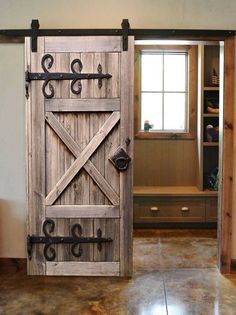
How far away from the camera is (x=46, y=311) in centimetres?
306

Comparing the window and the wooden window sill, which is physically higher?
the window

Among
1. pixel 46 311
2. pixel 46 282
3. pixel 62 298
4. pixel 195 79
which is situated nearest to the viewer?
pixel 46 311

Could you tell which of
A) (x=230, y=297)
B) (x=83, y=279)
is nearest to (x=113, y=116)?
(x=83, y=279)

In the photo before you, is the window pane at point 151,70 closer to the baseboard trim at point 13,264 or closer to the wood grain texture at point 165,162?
the wood grain texture at point 165,162

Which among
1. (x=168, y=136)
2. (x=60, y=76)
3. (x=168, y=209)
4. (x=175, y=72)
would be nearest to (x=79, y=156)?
(x=60, y=76)

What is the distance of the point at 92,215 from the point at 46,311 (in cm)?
93

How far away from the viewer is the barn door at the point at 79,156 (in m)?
3.62

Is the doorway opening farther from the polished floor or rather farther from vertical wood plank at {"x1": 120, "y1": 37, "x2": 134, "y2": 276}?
vertical wood plank at {"x1": 120, "y1": 37, "x2": 134, "y2": 276}

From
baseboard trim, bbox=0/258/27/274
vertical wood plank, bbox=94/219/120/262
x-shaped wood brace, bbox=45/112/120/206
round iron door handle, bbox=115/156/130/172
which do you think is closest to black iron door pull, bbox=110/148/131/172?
round iron door handle, bbox=115/156/130/172

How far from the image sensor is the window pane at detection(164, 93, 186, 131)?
5.77 m

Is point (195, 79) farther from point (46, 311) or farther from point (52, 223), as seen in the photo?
point (46, 311)

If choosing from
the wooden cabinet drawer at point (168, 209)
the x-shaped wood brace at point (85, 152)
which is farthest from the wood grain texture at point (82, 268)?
the wooden cabinet drawer at point (168, 209)

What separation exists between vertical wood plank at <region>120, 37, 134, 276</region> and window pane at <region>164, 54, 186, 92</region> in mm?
2181

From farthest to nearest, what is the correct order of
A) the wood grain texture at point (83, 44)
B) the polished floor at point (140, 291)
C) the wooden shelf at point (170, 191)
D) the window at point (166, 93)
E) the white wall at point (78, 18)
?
the window at point (166, 93) → the wooden shelf at point (170, 191) → the white wall at point (78, 18) → the wood grain texture at point (83, 44) → the polished floor at point (140, 291)
